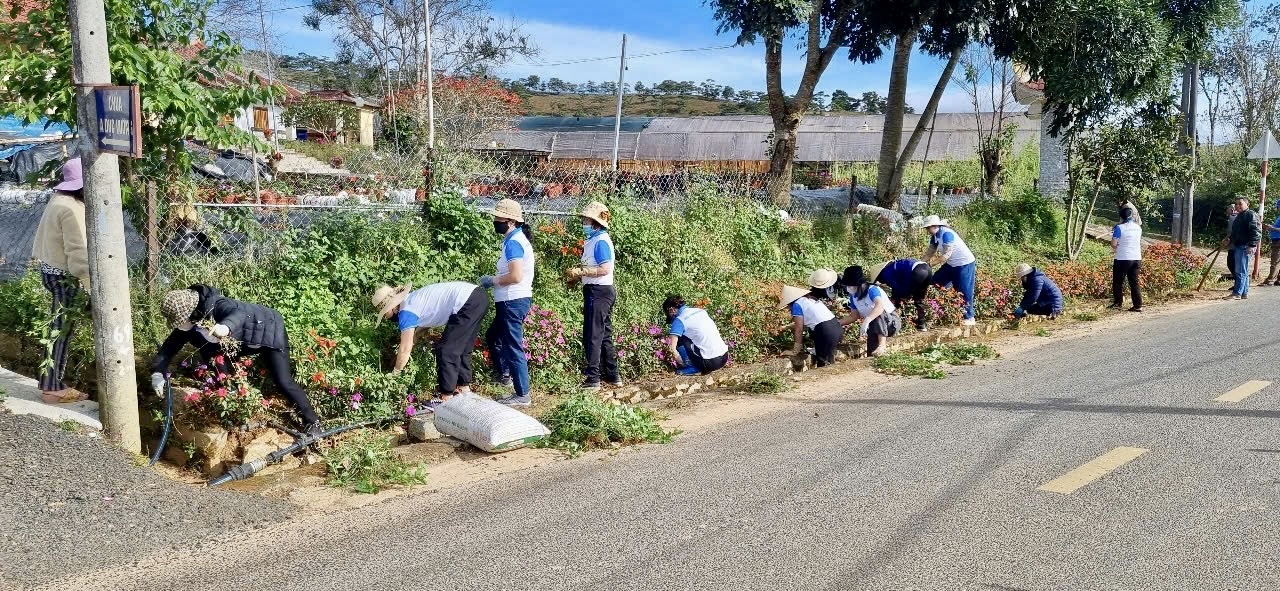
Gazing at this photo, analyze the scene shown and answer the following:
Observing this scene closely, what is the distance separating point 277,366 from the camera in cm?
662

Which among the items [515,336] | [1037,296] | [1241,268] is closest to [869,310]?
[1037,296]

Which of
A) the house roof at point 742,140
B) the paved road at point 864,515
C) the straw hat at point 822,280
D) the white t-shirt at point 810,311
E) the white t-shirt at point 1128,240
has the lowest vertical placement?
the paved road at point 864,515

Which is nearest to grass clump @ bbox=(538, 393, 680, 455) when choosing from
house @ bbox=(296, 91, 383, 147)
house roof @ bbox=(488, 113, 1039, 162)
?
house @ bbox=(296, 91, 383, 147)

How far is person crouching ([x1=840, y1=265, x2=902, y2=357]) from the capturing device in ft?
32.8

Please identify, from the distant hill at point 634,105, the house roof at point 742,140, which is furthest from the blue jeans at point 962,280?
the distant hill at point 634,105

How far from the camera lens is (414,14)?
26.7 meters

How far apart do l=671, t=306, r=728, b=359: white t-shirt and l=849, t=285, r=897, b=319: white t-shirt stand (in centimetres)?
200

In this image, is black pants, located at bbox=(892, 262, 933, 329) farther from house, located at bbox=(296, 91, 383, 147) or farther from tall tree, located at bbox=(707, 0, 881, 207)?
house, located at bbox=(296, 91, 383, 147)

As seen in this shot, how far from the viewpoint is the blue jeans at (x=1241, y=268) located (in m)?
15.0

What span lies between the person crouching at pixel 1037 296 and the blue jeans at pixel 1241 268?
4.36m

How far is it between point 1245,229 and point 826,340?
9.03 meters

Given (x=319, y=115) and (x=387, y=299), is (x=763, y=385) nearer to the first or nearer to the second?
(x=387, y=299)

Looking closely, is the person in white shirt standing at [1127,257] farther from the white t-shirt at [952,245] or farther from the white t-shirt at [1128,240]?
the white t-shirt at [952,245]

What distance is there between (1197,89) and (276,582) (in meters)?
20.2
